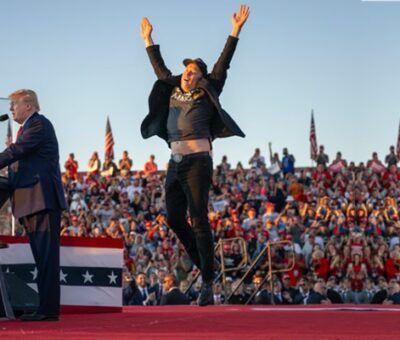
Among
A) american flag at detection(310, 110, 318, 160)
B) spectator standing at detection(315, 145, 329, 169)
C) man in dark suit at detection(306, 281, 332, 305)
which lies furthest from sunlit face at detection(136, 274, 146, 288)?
american flag at detection(310, 110, 318, 160)

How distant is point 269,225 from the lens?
23.4 metres

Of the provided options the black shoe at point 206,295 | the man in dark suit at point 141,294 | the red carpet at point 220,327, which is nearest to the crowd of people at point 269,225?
the man in dark suit at point 141,294

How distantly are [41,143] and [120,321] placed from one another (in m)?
1.35

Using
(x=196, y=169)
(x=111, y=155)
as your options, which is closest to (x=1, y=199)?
(x=196, y=169)

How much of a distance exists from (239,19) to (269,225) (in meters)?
14.6

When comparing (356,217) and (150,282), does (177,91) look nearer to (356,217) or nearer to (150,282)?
(150,282)

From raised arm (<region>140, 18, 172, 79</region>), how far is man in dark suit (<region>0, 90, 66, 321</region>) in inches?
75.1

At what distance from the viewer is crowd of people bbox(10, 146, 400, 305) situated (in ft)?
60.1

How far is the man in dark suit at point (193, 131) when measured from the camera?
8.74 metres

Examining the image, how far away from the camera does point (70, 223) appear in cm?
2638

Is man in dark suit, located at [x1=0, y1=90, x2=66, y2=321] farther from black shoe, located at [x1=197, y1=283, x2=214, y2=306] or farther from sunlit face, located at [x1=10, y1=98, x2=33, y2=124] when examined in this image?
black shoe, located at [x1=197, y1=283, x2=214, y2=306]

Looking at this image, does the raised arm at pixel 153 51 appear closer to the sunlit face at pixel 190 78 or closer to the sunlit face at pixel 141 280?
the sunlit face at pixel 190 78

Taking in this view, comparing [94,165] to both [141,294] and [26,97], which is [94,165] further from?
[26,97]

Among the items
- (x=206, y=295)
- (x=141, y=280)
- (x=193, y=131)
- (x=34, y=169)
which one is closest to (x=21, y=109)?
(x=34, y=169)
